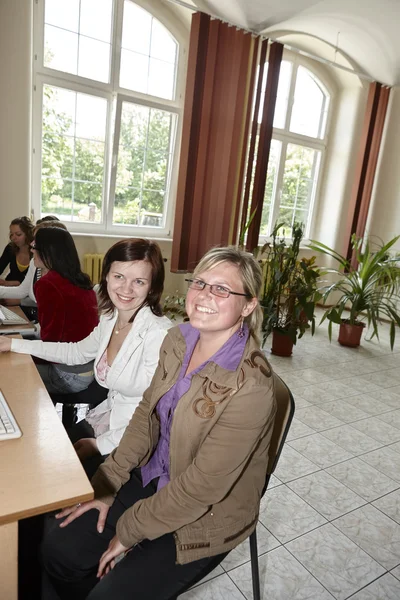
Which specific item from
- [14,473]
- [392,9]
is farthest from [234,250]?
[392,9]

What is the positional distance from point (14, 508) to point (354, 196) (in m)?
5.94

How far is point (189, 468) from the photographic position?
1.01 meters

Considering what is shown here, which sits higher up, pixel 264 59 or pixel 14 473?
pixel 264 59

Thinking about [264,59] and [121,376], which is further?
[264,59]

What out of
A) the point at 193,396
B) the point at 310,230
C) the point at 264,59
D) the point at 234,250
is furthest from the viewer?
the point at 310,230

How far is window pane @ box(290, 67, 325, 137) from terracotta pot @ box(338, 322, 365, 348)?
2.90 meters

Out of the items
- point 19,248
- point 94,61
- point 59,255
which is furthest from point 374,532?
point 94,61

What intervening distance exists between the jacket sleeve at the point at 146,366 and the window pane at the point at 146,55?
12.5ft

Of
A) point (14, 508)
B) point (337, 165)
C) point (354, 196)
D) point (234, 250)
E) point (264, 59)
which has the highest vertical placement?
point (264, 59)

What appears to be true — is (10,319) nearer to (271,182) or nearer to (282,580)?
(282,580)

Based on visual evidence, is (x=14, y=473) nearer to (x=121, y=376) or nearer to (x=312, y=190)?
(x=121, y=376)

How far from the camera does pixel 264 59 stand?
4309 mm

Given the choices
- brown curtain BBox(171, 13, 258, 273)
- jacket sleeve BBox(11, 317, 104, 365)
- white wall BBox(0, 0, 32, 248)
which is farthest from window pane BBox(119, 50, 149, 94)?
jacket sleeve BBox(11, 317, 104, 365)

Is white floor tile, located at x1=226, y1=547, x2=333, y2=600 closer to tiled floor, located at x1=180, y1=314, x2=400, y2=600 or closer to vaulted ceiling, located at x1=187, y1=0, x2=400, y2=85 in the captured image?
tiled floor, located at x1=180, y1=314, x2=400, y2=600
